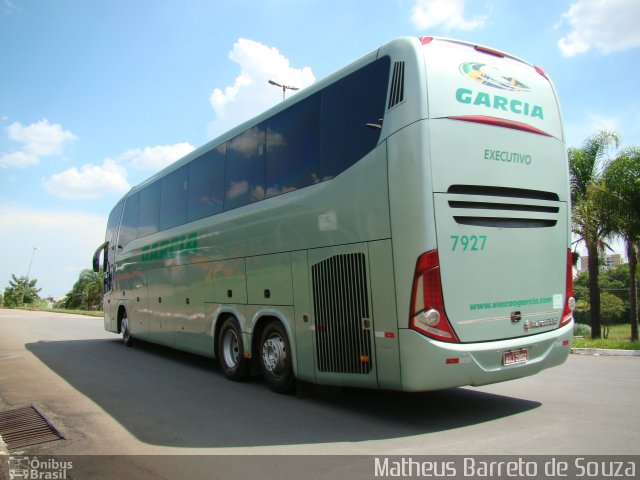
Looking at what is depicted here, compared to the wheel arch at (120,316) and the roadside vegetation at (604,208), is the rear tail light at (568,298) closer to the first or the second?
the roadside vegetation at (604,208)

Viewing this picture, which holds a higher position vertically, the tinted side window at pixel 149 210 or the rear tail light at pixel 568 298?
the tinted side window at pixel 149 210

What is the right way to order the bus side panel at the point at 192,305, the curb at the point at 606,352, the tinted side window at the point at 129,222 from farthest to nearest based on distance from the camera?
the tinted side window at the point at 129,222 < the curb at the point at 606,352 < the bus side panel at the point at 192,305

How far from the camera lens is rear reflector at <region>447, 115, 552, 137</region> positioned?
578 cm

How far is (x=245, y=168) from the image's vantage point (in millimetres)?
8641

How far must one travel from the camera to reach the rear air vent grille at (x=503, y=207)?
5629mm

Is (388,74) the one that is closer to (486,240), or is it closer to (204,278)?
(486,240)

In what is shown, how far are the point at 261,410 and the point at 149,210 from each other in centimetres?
727

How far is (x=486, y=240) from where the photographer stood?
5.76 metres

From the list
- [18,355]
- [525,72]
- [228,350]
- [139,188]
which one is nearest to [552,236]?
[525,72]

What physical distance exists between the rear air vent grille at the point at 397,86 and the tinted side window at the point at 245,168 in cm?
286

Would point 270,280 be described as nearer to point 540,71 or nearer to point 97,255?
point 540,71

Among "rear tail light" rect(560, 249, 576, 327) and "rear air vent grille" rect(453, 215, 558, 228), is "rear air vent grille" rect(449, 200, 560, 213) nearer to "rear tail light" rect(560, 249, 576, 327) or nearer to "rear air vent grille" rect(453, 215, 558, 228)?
"rear air vent grille" rect(453, 215, 558, 228)

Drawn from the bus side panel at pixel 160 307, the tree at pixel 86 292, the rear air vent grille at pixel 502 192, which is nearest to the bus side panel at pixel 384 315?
the rear air vent grille at pixel 502 192

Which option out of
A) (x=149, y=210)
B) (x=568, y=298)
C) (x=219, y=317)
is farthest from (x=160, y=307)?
(x=568, y=298)
